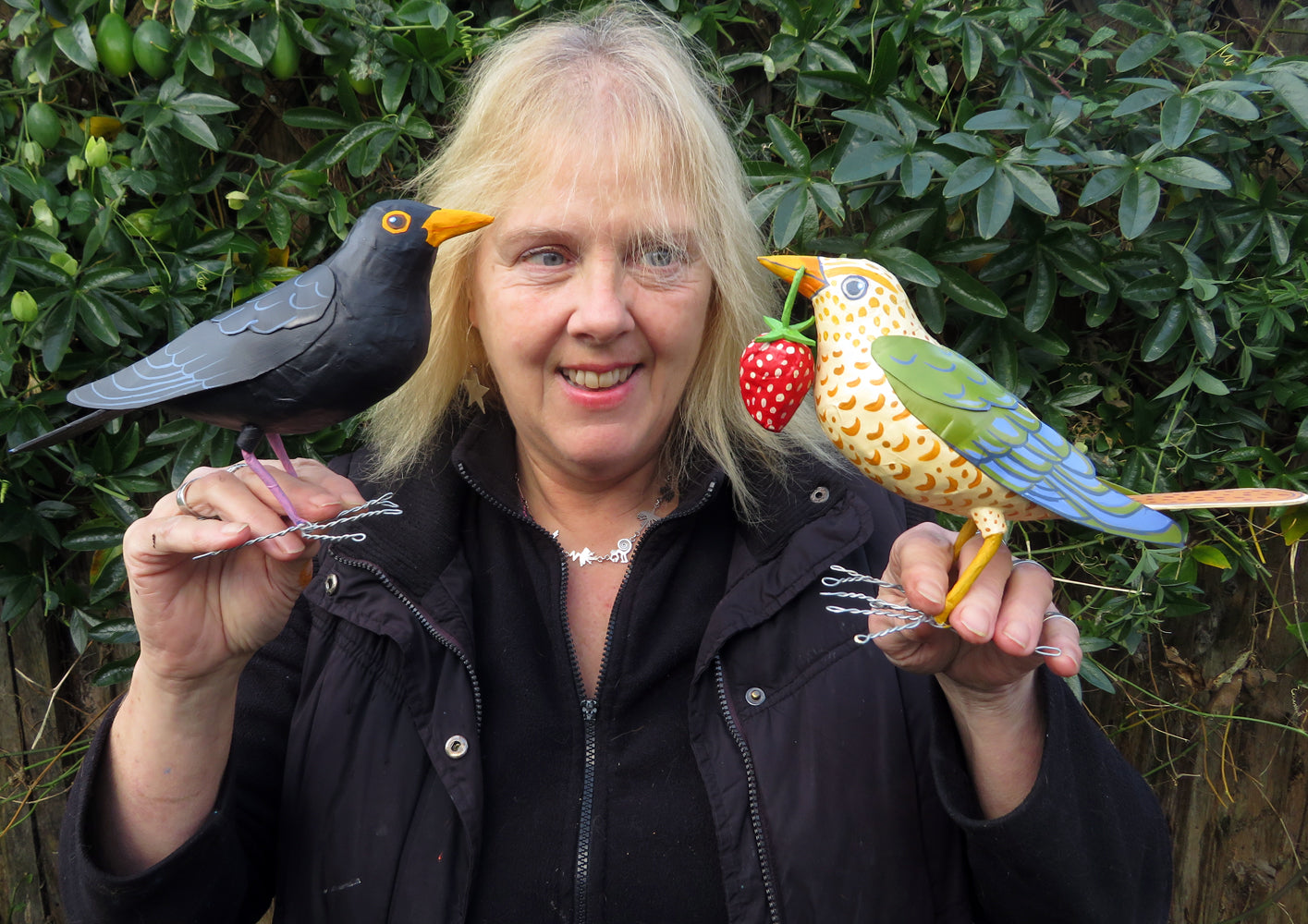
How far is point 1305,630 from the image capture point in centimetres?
254

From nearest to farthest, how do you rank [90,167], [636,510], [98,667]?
[636,510]
[90,167]
[98,667]

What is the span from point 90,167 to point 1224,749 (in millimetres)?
3445

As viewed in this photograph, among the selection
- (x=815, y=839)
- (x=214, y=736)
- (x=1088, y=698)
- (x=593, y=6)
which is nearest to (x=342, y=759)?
(x=214, y=736)

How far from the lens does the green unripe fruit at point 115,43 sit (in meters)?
2.22

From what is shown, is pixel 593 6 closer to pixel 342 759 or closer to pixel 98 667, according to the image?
pixel 342 759

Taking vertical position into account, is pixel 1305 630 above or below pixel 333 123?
below

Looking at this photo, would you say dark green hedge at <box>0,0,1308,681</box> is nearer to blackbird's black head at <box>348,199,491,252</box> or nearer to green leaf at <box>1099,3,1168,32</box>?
green leaf at <box>1099,3,1168,32</box>

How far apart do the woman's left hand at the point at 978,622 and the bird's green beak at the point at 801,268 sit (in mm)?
416

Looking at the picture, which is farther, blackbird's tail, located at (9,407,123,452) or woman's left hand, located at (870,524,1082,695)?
blackbird's tail, located at (9,407,123,452)

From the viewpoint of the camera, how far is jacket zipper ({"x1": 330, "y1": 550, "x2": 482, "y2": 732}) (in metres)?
1.72

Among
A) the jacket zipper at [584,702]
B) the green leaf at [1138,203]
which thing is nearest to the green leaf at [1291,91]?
the green leaf at [1138,203]

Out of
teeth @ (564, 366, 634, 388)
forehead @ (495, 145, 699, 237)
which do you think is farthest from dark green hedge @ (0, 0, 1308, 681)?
teeth @ (564, 366, 634, 388)

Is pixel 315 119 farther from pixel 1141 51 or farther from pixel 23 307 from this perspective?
pixel 1141 51

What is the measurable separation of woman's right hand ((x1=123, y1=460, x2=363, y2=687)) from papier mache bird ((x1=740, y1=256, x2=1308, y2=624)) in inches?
29.2
